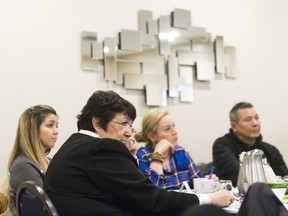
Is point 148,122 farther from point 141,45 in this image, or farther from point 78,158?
point 78,158

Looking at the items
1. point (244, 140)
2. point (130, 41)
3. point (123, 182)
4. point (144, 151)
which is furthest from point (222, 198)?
point (130, 41)

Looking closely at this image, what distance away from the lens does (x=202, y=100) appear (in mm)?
4004

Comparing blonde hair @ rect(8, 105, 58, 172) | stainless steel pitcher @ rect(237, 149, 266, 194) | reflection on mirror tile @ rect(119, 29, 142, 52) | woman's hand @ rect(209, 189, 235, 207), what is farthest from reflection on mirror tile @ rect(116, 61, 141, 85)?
woman's hand @ rect(209, 189, 235, 207)

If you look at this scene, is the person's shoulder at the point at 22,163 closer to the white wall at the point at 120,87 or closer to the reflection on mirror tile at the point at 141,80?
the white wall at the point at 120,87

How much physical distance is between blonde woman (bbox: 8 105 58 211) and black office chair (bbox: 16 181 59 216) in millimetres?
567

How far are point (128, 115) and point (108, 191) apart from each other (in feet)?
1.30

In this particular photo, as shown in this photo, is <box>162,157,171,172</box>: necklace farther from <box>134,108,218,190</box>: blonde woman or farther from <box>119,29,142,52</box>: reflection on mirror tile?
<box>119,29,142,52</box>: reflection on mirror tile

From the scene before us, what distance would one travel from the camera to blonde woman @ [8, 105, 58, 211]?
2385mm

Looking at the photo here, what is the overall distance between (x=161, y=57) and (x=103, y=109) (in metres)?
2.02

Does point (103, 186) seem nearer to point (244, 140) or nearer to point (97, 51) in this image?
point (97, 51)

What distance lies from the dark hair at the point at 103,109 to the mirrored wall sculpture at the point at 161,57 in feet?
5.13

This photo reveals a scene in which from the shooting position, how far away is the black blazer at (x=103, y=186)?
1.62 meters

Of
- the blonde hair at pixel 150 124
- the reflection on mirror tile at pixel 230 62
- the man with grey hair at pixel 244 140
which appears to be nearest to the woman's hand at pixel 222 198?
the blonde hair at pixel 150 124

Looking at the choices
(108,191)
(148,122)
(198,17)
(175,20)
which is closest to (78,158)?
(108,191)
